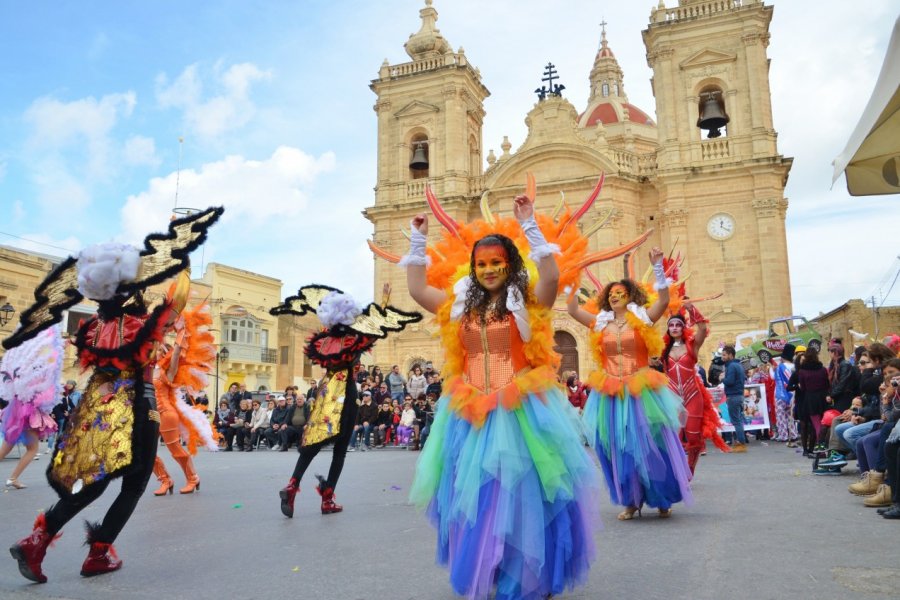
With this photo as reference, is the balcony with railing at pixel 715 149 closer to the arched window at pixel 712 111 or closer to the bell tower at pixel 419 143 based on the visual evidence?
the arched window at pixel 712 111

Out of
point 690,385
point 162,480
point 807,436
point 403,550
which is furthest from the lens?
point 807,436

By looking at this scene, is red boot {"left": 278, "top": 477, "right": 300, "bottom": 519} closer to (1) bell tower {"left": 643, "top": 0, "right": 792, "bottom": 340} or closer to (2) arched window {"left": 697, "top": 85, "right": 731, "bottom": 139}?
(1) bell tower {"left": 643, "top": 0, "right": 792, "bottom": 340}

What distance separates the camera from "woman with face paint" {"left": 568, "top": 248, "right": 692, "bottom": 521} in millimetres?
5531

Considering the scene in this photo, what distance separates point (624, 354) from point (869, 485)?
9.30ft

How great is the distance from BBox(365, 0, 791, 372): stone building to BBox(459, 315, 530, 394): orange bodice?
24418mm

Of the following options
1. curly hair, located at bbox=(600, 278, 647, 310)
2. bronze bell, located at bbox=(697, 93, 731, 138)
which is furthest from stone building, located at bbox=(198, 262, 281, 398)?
curly hair, located at bbox=(600, 278, 647, 310)

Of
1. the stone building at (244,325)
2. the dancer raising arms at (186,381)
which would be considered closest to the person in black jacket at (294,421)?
the dancer raising arms at (186,381)

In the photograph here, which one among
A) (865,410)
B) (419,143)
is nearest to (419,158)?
(419,143)

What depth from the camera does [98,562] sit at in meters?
4.20

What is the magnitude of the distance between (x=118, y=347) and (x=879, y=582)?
4.52 m

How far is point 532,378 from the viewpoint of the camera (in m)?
3.60

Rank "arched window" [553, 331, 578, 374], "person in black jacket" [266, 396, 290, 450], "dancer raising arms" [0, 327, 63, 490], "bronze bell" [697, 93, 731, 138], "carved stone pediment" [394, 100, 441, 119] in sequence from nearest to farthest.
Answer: "dancer raising arms" [0, 327, 63, 490] < "person in black jacket" [266, 396, 290, 450] < "bronze bell" [697, 93, 731, 138] < "arched window" [553, 331, 578, 374] < "carved stone pediment" [394, 100, 441, 119]

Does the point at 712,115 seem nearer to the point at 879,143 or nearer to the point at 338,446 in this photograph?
the point at 879,143

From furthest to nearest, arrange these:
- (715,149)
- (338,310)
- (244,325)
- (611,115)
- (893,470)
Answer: (611,115) < (244,325) < (715,149) < (338,310) < (893,470)
